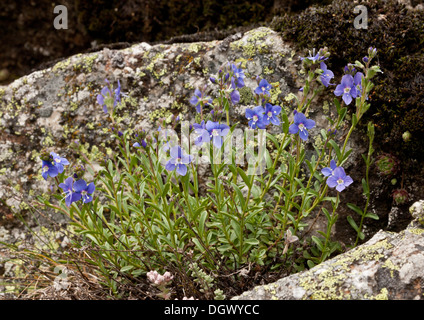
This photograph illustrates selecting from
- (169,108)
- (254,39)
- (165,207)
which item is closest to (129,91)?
(169,108)

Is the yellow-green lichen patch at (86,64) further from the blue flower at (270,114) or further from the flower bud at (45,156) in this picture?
the blue flower at (270,114)

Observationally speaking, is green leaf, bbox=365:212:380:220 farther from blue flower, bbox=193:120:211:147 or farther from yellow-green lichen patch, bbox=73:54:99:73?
yellow-green lichen patch, bbox=73:54:99:73

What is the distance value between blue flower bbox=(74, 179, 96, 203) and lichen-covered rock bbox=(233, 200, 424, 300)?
1129 mm

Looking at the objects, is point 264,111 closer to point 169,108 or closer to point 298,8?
point 169,108

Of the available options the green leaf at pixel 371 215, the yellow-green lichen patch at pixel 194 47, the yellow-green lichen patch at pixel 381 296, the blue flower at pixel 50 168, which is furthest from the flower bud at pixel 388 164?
the blue flower at pixel 50 168

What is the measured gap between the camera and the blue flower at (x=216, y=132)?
2.46 m

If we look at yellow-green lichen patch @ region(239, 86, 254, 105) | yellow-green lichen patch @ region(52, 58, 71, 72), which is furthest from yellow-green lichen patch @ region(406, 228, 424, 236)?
yellow-green lichen patch @ region(52, 58, 71, 72)

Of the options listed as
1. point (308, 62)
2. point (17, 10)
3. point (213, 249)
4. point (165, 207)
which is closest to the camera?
point (308, 62)

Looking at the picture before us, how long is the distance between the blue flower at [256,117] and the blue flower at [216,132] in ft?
0.59

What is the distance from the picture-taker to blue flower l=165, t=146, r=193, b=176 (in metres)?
2.48

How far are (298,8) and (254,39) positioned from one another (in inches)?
38.7

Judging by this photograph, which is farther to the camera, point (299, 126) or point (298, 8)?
point (298, 8)

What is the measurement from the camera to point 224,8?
14.6 feet

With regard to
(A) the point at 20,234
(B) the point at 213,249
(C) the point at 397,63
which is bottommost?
(A) the point at 20,234
